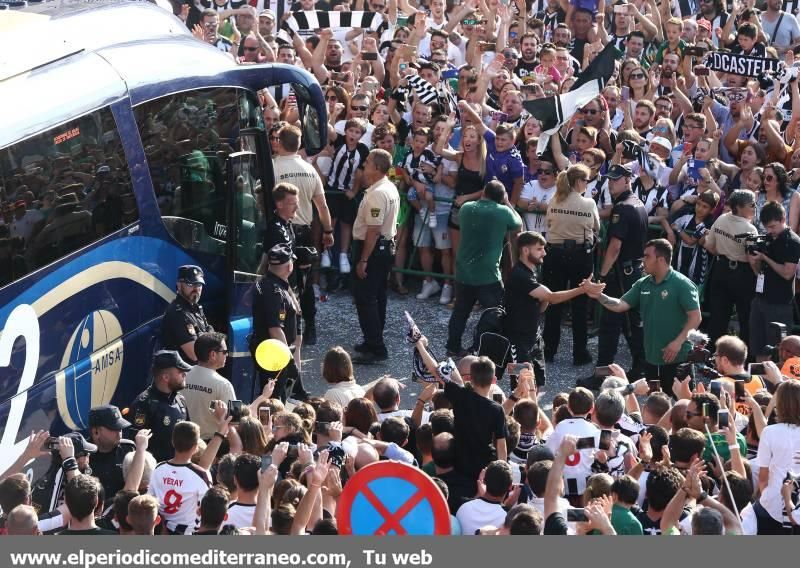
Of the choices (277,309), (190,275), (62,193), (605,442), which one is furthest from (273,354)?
(605,442)

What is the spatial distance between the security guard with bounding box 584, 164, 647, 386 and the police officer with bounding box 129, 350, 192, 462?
463 centimetres

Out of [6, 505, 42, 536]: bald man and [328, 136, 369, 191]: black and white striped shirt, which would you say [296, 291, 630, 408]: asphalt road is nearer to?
[328, 136, 369, 191]: black and white striped shirt

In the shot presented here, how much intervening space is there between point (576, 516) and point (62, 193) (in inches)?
153

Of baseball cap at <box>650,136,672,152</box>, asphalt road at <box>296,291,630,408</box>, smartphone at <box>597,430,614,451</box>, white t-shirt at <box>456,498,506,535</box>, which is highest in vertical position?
white t-shirt at <box>456,498,506,535</box>

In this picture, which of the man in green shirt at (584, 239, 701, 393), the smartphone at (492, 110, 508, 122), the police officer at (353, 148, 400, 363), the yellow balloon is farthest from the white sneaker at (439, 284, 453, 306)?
the yellow balloon

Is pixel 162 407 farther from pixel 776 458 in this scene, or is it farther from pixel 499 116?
pixel 499 116

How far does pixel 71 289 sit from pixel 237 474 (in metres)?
2.28

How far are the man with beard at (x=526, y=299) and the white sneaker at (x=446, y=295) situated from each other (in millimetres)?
2484

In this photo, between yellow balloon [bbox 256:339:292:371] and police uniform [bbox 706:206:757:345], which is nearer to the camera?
yellow balloon [bbox 256:339:292:371]

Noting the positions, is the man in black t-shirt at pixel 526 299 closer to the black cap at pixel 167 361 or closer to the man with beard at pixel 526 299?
the man with beard at pixel 526 299

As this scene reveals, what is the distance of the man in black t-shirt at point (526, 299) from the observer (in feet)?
35.8

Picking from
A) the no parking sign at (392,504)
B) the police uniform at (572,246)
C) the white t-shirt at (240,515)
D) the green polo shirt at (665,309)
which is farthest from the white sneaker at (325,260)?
the no parking sign at (392,504)

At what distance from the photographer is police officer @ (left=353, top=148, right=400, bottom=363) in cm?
1192

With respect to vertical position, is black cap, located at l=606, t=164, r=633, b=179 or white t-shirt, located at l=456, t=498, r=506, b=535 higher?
white t-shirt, located at l=456, t=498, r=506, b=535
